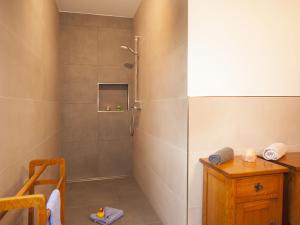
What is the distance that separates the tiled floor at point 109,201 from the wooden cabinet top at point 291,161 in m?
1.28

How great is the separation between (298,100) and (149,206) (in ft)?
6.03

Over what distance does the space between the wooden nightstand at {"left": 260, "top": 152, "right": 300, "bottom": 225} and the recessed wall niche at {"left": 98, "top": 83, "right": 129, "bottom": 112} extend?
2566mm

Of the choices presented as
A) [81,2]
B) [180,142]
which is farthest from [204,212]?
[81,2]

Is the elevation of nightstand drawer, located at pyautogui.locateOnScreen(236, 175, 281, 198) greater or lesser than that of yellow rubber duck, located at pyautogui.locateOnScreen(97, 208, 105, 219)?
greater

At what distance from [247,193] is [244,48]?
1061mm

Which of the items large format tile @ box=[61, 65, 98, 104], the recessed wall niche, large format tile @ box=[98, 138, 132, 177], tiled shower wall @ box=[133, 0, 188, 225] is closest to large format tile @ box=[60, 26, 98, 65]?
large format tile @ box=[61, 65, 98, 104]

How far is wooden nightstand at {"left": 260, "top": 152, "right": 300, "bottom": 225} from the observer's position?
1.49 meters

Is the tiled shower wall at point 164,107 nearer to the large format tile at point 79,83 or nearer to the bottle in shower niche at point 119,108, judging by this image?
the bottle in shower niche at point 119,108

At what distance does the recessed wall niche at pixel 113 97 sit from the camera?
12.0 ft

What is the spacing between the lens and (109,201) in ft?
9.20

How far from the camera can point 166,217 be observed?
86.3 inches

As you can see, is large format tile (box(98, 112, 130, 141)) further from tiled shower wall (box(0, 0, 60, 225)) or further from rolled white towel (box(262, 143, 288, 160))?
rolled white towel (box(262, 143, 288, 160))

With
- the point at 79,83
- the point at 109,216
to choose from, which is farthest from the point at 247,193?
the point at 79,83

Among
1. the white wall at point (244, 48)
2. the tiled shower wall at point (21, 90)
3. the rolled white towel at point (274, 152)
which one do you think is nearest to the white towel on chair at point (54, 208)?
the tiled shower wall at point (21, 90)
